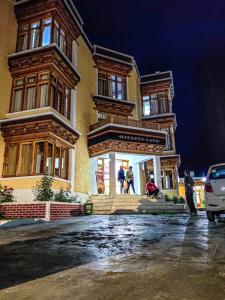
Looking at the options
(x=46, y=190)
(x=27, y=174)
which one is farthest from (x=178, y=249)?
(x=27, y=174)

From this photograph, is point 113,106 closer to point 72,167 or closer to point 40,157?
point 72,167

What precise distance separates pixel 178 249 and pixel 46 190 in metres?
7.75

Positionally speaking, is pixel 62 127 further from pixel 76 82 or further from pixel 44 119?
pixel 76 82

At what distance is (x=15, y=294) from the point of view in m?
1.83

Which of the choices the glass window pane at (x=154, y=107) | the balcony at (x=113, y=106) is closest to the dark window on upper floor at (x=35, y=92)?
the balcony at (x=113, y=106)

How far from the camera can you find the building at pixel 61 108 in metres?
12.0

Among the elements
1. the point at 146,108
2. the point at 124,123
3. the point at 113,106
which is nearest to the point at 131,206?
the point at 124,123

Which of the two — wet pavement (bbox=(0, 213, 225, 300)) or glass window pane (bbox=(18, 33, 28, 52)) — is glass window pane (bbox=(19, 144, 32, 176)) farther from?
wet pavement (bbox=(0, 213, 225, 300))

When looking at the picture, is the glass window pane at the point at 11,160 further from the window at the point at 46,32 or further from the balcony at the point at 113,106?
the balcony at the point at 113,106

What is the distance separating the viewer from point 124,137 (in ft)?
52.2

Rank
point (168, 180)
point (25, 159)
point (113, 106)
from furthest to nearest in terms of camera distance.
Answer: point (168, 180)
point (113, 106)
point (25, 159)

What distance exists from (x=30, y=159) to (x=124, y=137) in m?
6.51

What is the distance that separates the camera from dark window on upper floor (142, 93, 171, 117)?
79.0 feet

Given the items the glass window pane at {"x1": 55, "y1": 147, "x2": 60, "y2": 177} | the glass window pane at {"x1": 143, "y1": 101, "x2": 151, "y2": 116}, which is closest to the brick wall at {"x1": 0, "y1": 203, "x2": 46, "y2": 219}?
the glass window pane at {"x1": 55, "y1": 147, "x2": 60, "y2": 177}
